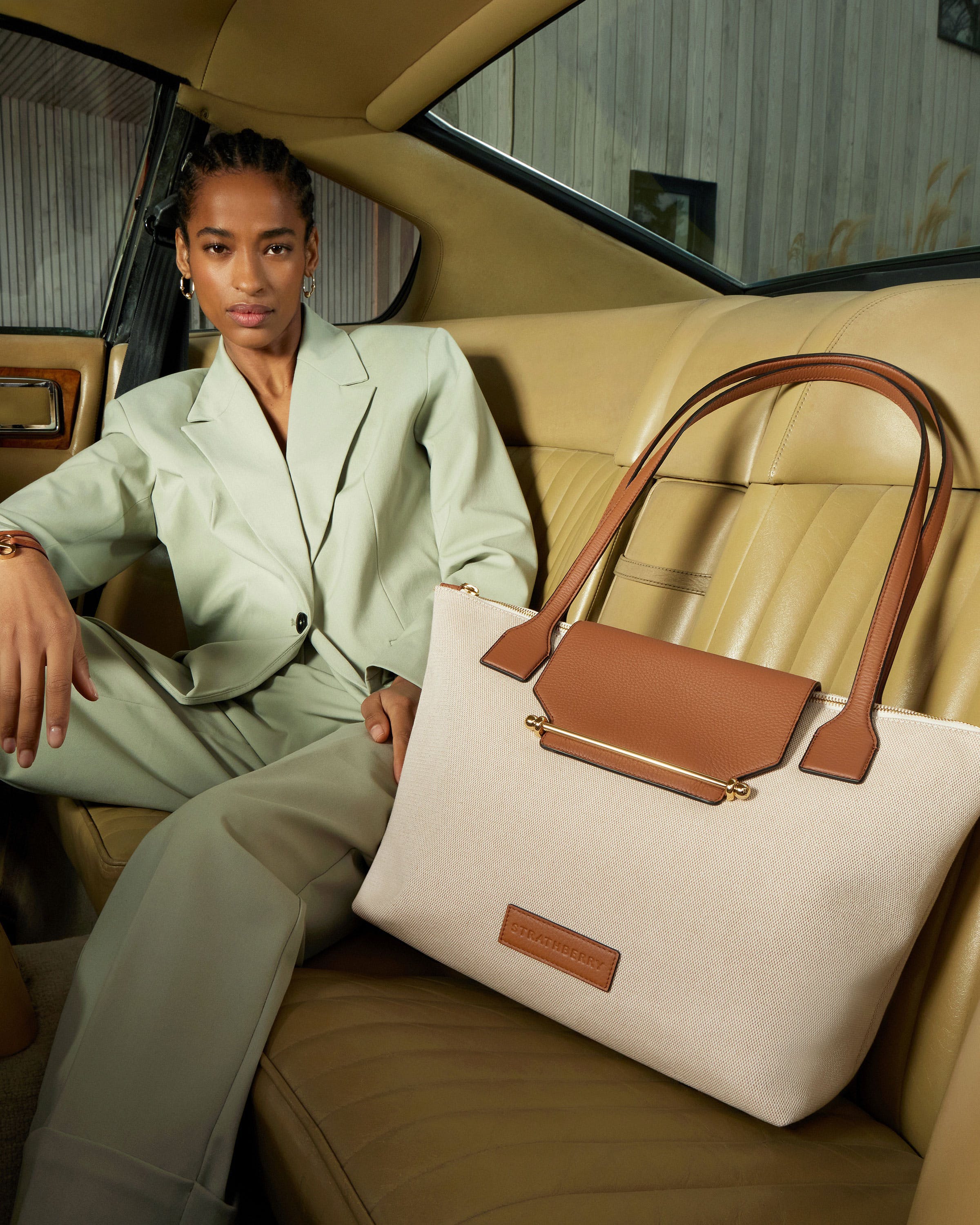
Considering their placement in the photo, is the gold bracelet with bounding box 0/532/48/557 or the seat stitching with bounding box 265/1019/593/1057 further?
the gold bracelet with bounding box 0/532/48/557

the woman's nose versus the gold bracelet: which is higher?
the woman's nose

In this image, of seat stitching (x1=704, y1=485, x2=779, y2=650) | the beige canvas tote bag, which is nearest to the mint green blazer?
seat stitching (x1=704, y1=485, x2=779, y2=650)

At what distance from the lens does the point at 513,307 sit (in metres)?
2.39

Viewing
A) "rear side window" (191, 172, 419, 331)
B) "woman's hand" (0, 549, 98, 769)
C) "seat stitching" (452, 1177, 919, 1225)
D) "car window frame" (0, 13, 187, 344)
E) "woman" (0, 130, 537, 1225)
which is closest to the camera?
"seat stitching" (452, 1177, 919, 1225)

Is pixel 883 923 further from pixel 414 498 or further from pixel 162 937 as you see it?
pixel 414 498

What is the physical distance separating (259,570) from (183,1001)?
0.69 metres

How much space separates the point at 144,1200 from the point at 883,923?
1.97ft

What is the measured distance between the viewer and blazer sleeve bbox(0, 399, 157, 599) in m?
1.32

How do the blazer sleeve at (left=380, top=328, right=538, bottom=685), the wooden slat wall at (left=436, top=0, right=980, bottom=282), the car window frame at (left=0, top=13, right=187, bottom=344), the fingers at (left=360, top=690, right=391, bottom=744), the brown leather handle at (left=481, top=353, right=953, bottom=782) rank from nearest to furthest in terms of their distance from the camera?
1. the brown leather handle at (left=481, top=353, right=953, bottom=782)
2. the fingers at (left=360, top=690, right=391, bottom=744)
3. the blazer sleeve at (left=380, top=328, right=538, bottom=685)
4. the wooden slat wall at (left=436, top=0, right=980, bottom=282)
5. the car window frame at (left=0, top=13, right=187, bottom=344)

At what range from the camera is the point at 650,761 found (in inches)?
29.3

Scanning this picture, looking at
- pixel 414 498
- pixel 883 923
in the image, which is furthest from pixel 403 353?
pixel 883 923

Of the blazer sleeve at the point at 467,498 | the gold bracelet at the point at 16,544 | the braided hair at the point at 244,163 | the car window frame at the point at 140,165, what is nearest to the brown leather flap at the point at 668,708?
the blazer sleeve at the point at 467,498

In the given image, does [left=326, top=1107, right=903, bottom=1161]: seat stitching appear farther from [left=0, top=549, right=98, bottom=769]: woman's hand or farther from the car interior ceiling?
[left=0, top=549, right=98, bottom=769]: woman's hand

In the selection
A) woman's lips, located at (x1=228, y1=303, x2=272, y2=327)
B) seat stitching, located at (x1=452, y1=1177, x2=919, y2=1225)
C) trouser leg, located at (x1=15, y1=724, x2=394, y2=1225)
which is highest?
woman's lips, located at (x1=228, y1=303, x2=272, y2=327)
